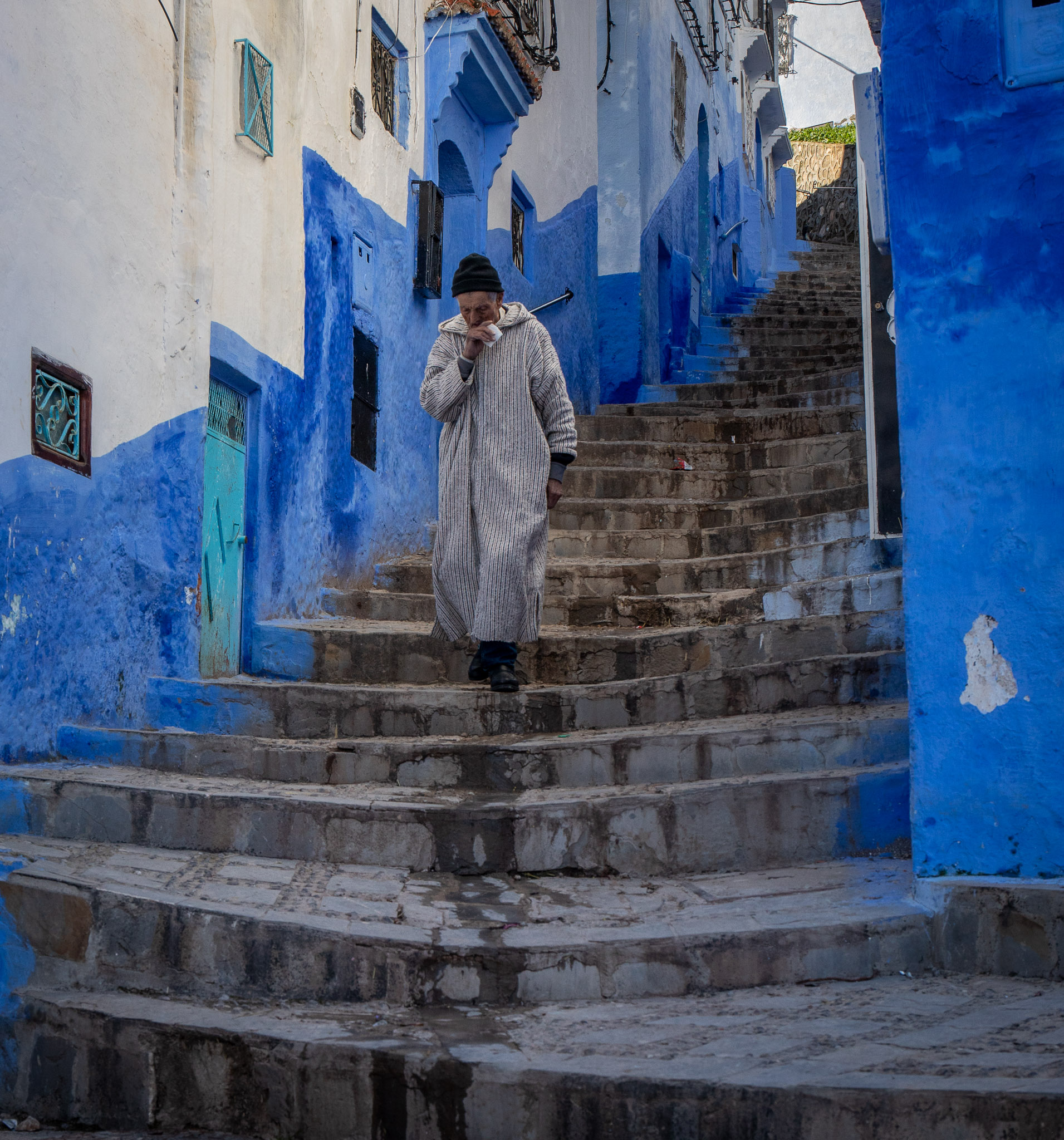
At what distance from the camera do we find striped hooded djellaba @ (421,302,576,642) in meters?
5.00

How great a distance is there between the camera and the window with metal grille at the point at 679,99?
15.0 meters

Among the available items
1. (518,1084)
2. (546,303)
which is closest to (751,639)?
(518,1084)

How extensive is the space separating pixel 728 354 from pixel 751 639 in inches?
392

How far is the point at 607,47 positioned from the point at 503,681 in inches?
392

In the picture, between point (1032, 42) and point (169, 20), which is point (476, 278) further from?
point (1032, 42)

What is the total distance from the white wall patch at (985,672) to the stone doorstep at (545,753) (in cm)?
75

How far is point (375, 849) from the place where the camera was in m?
4.00

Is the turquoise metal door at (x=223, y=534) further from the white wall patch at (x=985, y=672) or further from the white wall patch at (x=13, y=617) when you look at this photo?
the white wall patch at (x=985, y=672)

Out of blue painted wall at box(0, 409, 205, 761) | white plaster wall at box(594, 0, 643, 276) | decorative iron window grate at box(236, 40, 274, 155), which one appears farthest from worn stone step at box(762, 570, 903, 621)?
white plaster wall at box(594, 0, 643, 276)

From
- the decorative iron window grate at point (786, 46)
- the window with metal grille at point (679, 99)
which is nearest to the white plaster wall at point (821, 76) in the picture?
the decorative iron window grate at point (786, 46)

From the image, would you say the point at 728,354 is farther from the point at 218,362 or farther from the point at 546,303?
the point at 218,362

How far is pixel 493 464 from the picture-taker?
200 inches

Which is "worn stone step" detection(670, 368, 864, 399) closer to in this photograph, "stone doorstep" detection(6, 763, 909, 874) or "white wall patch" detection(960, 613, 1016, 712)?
"stone doorstep" detection(6, 763, 909, 874)

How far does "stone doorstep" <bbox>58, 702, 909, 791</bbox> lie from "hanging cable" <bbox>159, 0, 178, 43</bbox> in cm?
298
